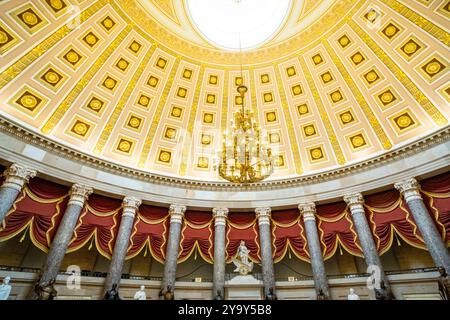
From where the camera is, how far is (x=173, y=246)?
1112cm

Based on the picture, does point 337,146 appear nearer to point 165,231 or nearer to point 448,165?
point 448,165

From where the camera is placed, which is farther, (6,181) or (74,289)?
(74,289)

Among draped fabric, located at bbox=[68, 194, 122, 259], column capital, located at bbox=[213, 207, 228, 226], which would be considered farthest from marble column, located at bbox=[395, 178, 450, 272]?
draped fabric, located at bbox=[68, 194, 122, 259]

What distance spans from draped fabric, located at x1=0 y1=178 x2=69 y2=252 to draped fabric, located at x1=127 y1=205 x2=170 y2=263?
3.10 metres

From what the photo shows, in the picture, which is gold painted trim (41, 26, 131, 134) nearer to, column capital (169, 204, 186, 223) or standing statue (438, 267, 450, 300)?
column capital (169, 204, 186, 223)

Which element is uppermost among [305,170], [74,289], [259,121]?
[259,121]

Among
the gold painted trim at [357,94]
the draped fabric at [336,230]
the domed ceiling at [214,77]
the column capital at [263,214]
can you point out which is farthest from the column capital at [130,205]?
the gold painted trim at [357,94]

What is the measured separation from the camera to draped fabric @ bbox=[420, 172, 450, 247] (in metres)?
9.07

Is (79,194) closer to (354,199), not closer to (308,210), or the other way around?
(308,210)

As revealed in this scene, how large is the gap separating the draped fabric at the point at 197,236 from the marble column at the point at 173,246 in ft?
1.40

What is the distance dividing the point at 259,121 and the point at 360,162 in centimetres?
566

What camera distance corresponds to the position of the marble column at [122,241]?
31.9 feet

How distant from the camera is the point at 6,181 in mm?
8961
